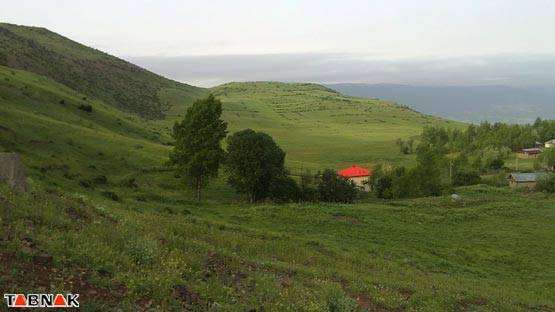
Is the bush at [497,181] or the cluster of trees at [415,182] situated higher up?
the cluster of trees at [415,182]

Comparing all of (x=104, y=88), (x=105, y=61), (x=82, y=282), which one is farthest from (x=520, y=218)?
(x=105, y=61)

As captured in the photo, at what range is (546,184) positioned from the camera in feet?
239

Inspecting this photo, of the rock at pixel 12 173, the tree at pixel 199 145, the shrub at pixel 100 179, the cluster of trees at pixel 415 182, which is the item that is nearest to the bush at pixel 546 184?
the cluster of trees at pixel 415 182

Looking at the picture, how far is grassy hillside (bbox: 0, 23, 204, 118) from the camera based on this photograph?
109869 millimetres

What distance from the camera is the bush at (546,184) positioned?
2847 inches

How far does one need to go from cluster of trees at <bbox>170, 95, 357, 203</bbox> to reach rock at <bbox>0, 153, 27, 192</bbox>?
104 ft

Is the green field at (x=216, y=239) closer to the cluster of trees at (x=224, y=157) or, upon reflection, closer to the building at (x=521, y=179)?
the cluster of trees at (x=224, y=157)

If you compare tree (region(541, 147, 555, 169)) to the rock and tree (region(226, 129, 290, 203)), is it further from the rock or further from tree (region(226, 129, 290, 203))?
the rock

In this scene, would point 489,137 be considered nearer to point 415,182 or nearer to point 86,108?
point 415,182

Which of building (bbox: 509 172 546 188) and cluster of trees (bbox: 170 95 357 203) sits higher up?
cluster of trees (bbox: 170 95 357 203)

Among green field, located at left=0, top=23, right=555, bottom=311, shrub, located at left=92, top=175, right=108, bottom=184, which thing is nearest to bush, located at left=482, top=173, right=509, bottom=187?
green field, located at left=0, top=23, right=555, bottom=311

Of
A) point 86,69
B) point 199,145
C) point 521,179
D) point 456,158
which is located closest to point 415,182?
point 521,179

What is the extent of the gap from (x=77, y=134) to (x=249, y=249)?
1603 inches

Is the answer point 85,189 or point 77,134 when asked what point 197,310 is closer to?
point 85,189
